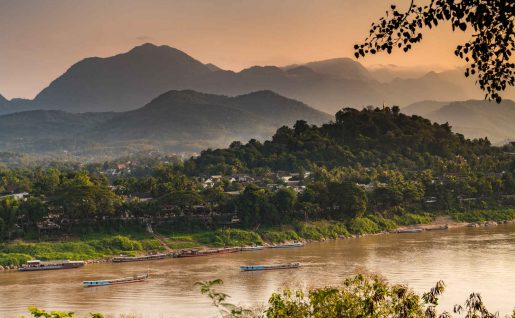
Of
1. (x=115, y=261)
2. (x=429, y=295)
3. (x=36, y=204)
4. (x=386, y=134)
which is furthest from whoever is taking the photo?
(x=386, y=134)

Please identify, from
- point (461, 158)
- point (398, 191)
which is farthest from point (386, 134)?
point (398, 191)

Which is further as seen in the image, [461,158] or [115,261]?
[461,158]

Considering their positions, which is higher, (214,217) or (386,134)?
(386,134)

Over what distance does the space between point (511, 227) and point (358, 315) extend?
168 feet

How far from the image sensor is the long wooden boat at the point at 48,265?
43938 millimetres

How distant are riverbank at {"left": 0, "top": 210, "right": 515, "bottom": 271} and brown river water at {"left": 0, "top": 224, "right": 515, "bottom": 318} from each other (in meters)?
2.73

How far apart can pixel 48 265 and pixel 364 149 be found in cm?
5122

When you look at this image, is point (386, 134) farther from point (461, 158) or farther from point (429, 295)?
point (429, 295)

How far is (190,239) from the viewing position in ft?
170

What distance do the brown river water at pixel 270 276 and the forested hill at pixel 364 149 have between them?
3068 cm

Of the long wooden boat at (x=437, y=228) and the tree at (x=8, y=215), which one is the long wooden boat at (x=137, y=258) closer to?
the tree at (x=8, y=215)

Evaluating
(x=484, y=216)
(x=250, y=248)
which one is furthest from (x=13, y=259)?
(x=484, y=216)

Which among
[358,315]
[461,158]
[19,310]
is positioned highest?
[461,158]

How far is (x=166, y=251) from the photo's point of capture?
49.7 m
